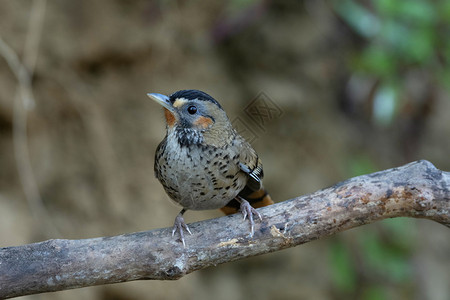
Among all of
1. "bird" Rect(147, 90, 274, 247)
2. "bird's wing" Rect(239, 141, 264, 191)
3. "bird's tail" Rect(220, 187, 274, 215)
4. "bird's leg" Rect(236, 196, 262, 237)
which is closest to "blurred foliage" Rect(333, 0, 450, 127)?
"bird's tail" Rect(220, 187, 274, 215)

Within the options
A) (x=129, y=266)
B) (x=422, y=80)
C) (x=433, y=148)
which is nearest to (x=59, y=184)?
(x=129, y=266)

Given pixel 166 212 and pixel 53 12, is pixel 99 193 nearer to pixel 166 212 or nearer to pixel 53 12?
pixel 166 212

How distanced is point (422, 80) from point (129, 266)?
3.23 meters

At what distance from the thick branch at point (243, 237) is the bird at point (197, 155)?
10 centimetres

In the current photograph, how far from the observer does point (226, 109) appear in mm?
4457

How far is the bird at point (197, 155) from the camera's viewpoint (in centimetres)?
255

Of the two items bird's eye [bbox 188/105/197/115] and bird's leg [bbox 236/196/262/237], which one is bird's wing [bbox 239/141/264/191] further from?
bird's eye [bbox 188/105/197/115]

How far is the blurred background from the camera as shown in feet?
12.8

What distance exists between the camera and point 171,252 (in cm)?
238

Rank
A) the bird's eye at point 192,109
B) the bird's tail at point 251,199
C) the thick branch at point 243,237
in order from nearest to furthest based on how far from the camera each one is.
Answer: the thick branch at point 243,237, the bird's eye at point 192,109, the bird's tail at point 251,199

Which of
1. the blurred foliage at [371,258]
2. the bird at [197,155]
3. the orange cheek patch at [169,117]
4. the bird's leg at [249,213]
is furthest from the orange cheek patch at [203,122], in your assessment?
the blurred foliage at [371,258]

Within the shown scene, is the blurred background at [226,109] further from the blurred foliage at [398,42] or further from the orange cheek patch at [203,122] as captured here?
the orange cheek patch at [203,122]

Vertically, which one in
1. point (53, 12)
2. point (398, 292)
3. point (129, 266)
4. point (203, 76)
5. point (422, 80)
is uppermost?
point (53, 12)

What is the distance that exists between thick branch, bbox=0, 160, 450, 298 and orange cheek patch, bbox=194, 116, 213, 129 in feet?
1.62
